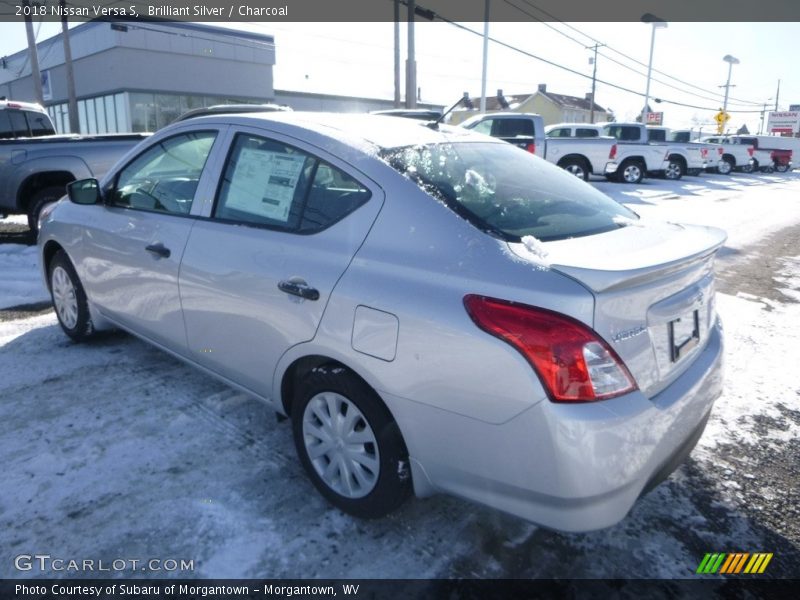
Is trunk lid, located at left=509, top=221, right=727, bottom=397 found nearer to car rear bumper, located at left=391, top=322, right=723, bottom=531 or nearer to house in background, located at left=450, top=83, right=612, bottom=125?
car rear bumper, located at left=391, top=322, right=723, bottom=531

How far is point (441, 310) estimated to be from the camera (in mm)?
1949

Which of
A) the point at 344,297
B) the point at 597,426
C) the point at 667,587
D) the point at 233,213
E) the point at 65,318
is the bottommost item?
the point at 667,587

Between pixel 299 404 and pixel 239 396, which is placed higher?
pixel 299 404

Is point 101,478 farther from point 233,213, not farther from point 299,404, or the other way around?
point 233,213

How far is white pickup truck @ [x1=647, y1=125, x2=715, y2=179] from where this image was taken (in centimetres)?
2244

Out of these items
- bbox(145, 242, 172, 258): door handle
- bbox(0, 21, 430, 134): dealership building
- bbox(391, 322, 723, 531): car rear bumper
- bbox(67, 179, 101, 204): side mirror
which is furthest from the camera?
bbox(0, 21, 430, 134): dealership building

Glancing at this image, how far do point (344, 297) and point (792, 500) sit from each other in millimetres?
2285

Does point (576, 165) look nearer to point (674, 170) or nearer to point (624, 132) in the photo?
point (624, 132)

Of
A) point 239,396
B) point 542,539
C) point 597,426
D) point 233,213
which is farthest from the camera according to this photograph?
point 239,396

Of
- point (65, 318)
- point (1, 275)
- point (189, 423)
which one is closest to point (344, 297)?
point (189, 423)

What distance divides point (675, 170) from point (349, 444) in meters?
24.4

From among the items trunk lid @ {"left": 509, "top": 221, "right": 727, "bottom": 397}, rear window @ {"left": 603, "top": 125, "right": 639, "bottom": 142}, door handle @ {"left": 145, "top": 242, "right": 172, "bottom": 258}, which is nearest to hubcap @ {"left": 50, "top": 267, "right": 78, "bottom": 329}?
door handle @ {"left": 145, "top": 242, "right": 172, "bottom": 258}

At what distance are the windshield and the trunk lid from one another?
128mm

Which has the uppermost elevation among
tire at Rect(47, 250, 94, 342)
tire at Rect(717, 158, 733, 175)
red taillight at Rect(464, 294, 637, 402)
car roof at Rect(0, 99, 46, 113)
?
car roof at Rect(0, 99, 46, 113)
